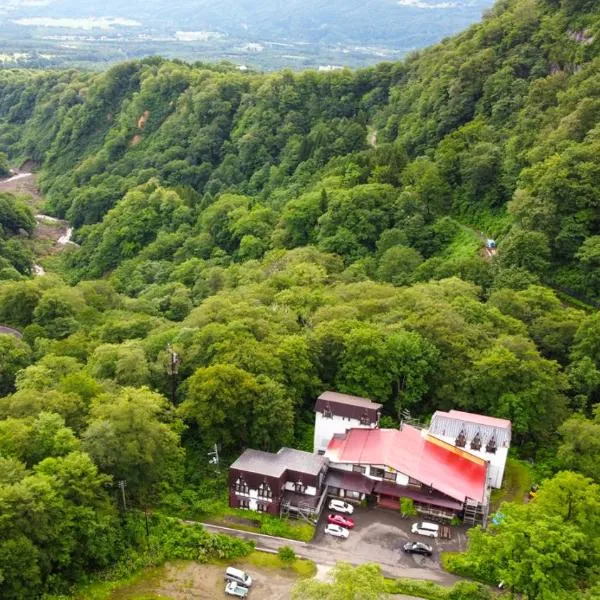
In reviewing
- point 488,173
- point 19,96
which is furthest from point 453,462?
point 19,96

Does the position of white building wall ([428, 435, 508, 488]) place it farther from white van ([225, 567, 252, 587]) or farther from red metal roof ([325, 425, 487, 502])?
white van ([225, 567, 252, 587])

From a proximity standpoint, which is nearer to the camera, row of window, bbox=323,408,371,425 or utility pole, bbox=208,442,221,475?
utility pole, bbox=208,442,221,475

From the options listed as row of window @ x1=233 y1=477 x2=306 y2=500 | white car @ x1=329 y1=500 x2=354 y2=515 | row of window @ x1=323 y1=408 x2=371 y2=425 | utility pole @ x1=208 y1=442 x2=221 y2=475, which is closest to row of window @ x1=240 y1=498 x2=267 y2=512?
row of window @ x1=233 y1=477 x2=306 y2=500

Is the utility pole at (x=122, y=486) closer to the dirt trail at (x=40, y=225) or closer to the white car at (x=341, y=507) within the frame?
the white car at (x=341, y=507)

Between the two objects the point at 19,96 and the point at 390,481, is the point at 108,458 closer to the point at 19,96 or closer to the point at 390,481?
the point at 390,481

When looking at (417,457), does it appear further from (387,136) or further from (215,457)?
(387,136)

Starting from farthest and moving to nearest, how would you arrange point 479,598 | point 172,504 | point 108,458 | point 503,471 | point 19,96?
point 19,96
point 503,471
point 172,504
point 108,458
point 479,598
